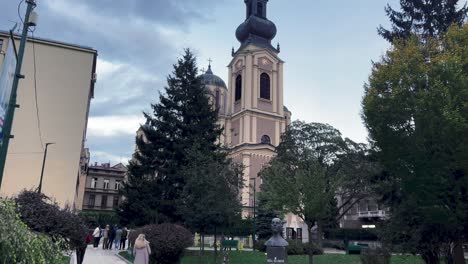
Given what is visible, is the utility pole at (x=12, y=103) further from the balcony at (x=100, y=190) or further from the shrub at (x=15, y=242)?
the balcony at (x=100, y=190)

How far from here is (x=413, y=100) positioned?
1436 cm

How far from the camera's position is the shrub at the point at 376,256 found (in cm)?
1346

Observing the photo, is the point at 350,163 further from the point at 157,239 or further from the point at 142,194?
the point at 157,239

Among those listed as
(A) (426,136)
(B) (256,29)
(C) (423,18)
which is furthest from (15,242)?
(B) (256,29)

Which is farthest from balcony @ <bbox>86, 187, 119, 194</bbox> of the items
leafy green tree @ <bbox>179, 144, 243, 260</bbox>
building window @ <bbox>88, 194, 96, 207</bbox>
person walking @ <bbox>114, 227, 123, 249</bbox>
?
leafy green tree @ <bbox>179, 144, 243, 260</bbox>

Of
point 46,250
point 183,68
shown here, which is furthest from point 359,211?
point 46,250

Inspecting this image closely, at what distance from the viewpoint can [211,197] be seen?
55.4 feet

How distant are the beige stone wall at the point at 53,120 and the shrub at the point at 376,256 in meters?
22.1

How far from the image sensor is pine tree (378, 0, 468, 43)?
19.8 meters

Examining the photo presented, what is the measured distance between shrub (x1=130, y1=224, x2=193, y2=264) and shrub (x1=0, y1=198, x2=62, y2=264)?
29.4 feet

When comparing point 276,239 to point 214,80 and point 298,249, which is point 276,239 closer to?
point 298,249

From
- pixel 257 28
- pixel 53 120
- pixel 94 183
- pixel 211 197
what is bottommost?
pixel 211 197

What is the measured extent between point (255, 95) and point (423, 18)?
36.1 metres

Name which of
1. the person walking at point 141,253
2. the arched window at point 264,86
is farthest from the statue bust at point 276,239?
the arched window at point 264,86
